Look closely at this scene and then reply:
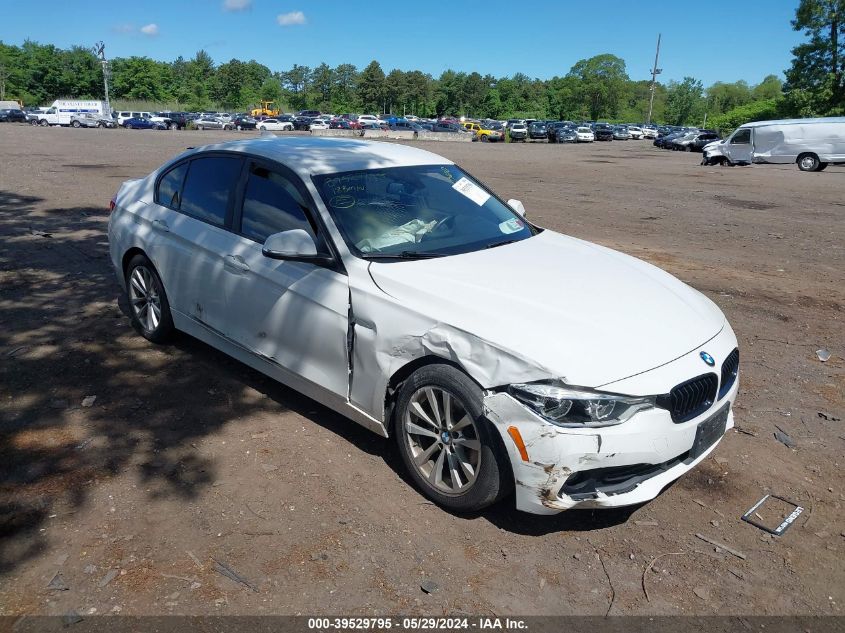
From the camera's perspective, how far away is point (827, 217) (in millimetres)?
13570

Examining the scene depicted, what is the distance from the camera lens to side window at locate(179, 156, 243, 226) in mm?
4629

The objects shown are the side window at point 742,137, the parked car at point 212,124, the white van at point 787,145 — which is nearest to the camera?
the white van at point 787,145

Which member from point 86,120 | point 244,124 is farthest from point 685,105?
point 86,120

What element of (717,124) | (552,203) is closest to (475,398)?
(552,203)

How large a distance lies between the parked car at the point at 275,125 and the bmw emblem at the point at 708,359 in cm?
6552

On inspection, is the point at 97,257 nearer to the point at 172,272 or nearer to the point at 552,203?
the point at 172,272

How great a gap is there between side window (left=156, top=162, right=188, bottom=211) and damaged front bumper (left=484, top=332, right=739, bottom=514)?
3235 millimetres

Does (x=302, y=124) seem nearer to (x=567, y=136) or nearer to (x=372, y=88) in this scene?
(x=567, y=136)

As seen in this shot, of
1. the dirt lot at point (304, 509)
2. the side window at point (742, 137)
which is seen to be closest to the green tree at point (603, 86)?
the side window at point (742, 137)

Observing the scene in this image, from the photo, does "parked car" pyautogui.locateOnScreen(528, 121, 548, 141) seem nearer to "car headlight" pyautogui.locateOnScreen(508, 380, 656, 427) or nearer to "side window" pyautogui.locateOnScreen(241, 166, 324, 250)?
"side window" pyautogui.locateOnScreen(241, 166, 324, 250)

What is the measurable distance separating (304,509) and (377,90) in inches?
5108

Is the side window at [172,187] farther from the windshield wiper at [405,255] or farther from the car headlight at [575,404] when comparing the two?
the car headlight at [575,404]

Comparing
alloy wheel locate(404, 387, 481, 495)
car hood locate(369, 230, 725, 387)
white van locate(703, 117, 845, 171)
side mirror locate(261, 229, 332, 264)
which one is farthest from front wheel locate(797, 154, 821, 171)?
alloy wheel locate(404, 387, 481, 495)

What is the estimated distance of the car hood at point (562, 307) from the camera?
9.96 ft
